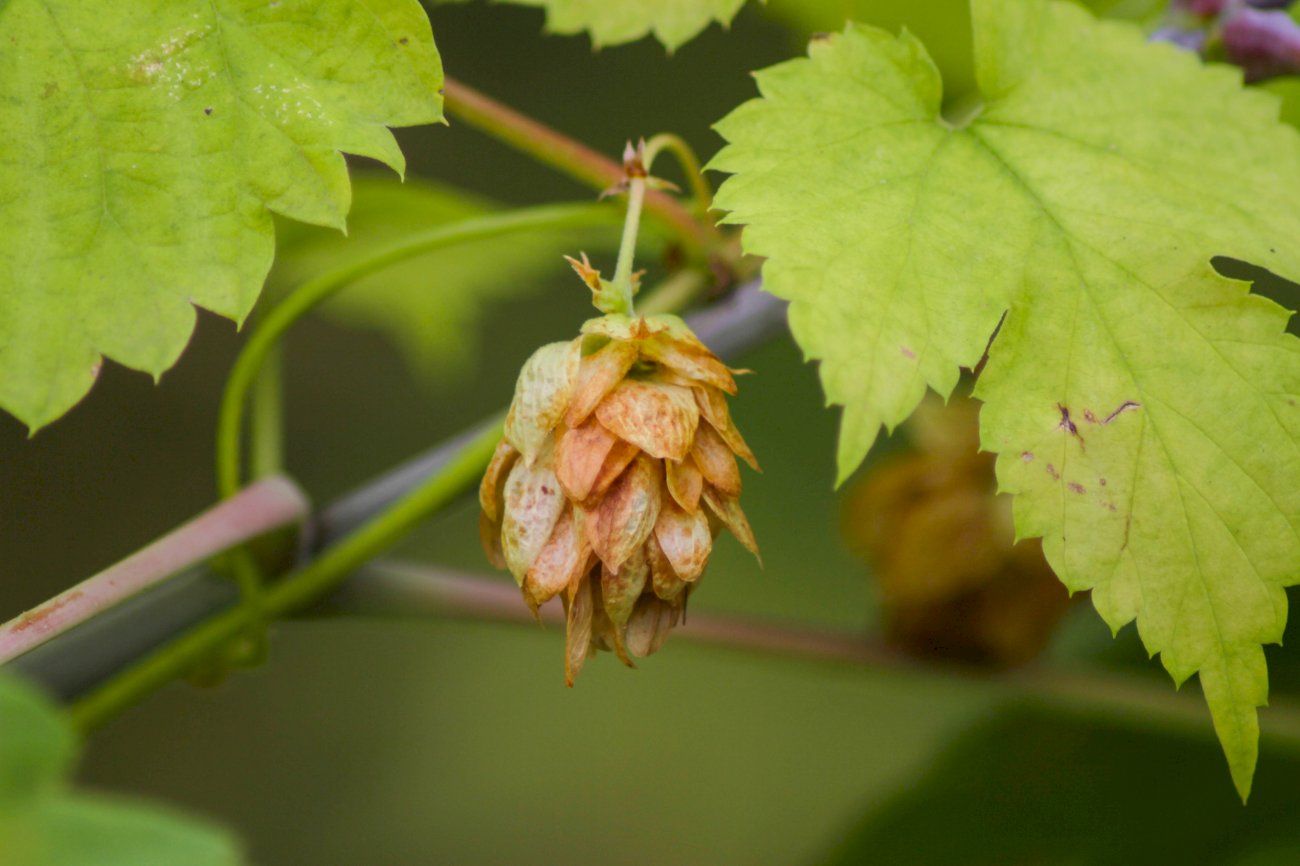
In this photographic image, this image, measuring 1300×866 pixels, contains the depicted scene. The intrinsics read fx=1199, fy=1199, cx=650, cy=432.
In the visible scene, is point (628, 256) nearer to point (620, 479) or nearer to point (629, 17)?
point (620, 479)

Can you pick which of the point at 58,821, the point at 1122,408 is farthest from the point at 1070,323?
the point at 58,821

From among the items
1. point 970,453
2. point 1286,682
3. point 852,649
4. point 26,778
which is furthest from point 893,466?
point 26,778

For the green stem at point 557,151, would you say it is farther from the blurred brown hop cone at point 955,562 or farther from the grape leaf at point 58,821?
the grape leaf at point 58,821

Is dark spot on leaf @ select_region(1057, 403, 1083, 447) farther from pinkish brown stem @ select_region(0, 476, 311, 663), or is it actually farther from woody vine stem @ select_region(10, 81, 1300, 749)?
pinkish brown stem @ select_region(0, 476, 311, 663)

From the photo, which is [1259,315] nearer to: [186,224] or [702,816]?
[186,224]

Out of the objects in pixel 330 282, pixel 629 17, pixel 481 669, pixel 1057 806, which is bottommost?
pixel 481 669

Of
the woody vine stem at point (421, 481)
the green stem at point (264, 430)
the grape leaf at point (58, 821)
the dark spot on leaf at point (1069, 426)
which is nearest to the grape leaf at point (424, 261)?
the green stem at point (264, 430)
